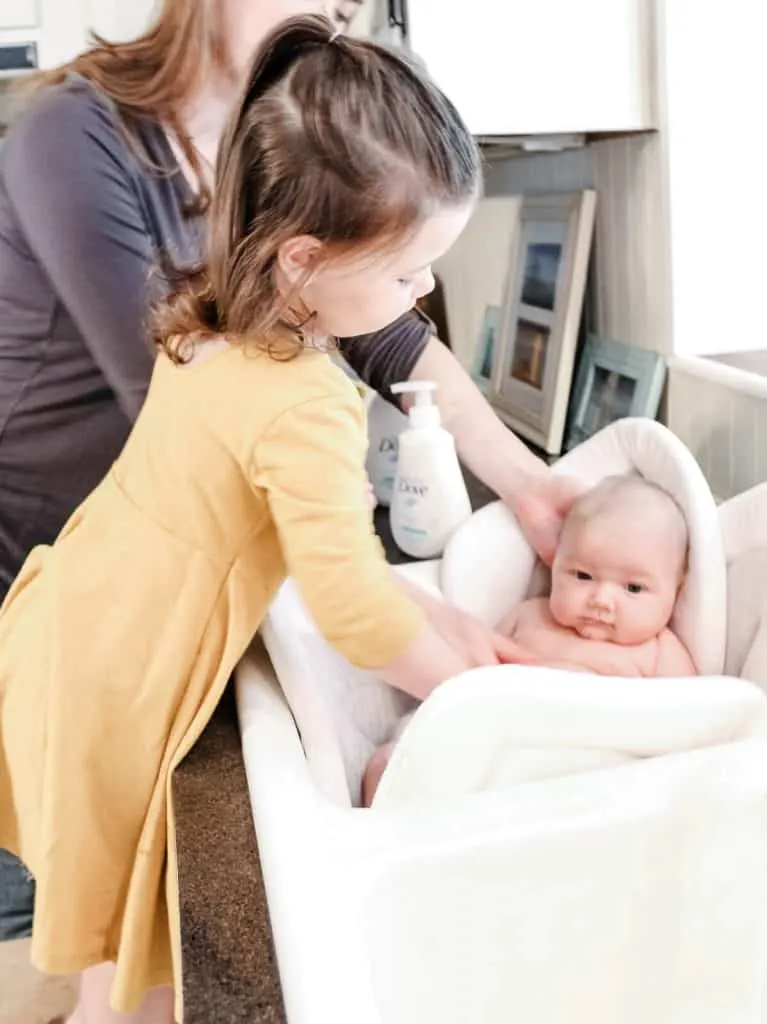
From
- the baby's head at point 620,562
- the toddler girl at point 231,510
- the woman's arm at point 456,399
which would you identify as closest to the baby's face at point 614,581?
the baby's head at point 620,562

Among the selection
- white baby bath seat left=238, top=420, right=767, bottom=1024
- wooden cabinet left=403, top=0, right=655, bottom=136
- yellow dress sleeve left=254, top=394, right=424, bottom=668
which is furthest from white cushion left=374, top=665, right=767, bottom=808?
wooden cabinet left=403, top=0, right=655, bottom=136

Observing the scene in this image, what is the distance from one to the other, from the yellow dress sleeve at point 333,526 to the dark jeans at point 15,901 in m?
0.82

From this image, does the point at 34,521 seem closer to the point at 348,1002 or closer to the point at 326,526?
the point at 326,526

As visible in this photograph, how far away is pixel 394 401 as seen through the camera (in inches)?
49.8

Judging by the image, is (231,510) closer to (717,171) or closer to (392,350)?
(392,350)

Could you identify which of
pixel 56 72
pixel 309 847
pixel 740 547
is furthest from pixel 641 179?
pixel 309 847

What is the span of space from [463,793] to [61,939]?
359mm

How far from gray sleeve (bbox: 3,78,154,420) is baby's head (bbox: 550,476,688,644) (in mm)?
444

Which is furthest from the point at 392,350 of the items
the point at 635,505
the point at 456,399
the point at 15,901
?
the point at 15,901

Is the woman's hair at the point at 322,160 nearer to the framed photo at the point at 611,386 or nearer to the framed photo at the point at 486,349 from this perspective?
the framed photo at the point at 611,386

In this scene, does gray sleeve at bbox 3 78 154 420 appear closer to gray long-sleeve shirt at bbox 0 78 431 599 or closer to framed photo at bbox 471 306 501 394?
gray long-sleeve shirt at bbox 0 78 431 599

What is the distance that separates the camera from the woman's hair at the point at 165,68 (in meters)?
0.92

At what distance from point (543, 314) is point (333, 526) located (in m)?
0.98

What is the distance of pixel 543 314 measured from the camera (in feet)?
5.22
